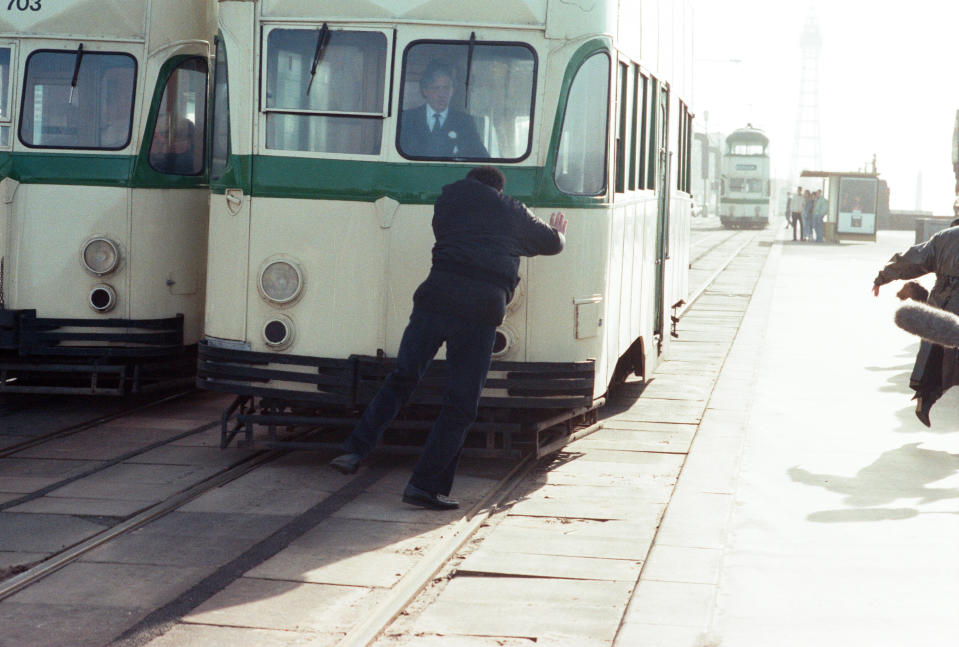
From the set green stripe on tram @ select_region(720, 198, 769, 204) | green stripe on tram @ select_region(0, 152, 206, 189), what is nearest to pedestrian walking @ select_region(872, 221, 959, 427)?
green stripe on tram @ select_region(0, 152, 206, 189)

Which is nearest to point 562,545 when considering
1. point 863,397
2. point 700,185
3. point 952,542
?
point 952,542

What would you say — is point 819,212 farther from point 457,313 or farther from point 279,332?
point 457,313

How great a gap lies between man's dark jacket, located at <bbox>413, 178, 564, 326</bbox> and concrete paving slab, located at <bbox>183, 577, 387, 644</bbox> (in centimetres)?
177

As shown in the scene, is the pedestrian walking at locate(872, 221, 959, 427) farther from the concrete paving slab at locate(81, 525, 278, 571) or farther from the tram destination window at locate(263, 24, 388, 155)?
the concrete paving slab at locate(81, 525, 278, 571)

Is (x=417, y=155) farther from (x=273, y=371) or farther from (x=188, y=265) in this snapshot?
(x=188, y=265)

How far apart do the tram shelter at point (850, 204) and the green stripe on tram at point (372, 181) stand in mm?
38565

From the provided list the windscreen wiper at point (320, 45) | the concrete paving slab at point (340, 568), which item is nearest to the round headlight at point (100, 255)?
the windscreen wiper at point (320, 45)

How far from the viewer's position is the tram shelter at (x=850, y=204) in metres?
45.6

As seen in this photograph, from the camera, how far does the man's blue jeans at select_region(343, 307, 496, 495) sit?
24.3 ft

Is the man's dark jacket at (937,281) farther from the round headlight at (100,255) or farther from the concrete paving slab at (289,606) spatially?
the round headlight at (100,255)

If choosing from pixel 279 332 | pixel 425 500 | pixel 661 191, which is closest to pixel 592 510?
pixel 425 500

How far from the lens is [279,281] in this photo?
8.54 meters

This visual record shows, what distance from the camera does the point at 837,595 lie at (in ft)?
20.0

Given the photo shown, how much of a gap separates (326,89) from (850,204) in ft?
130
